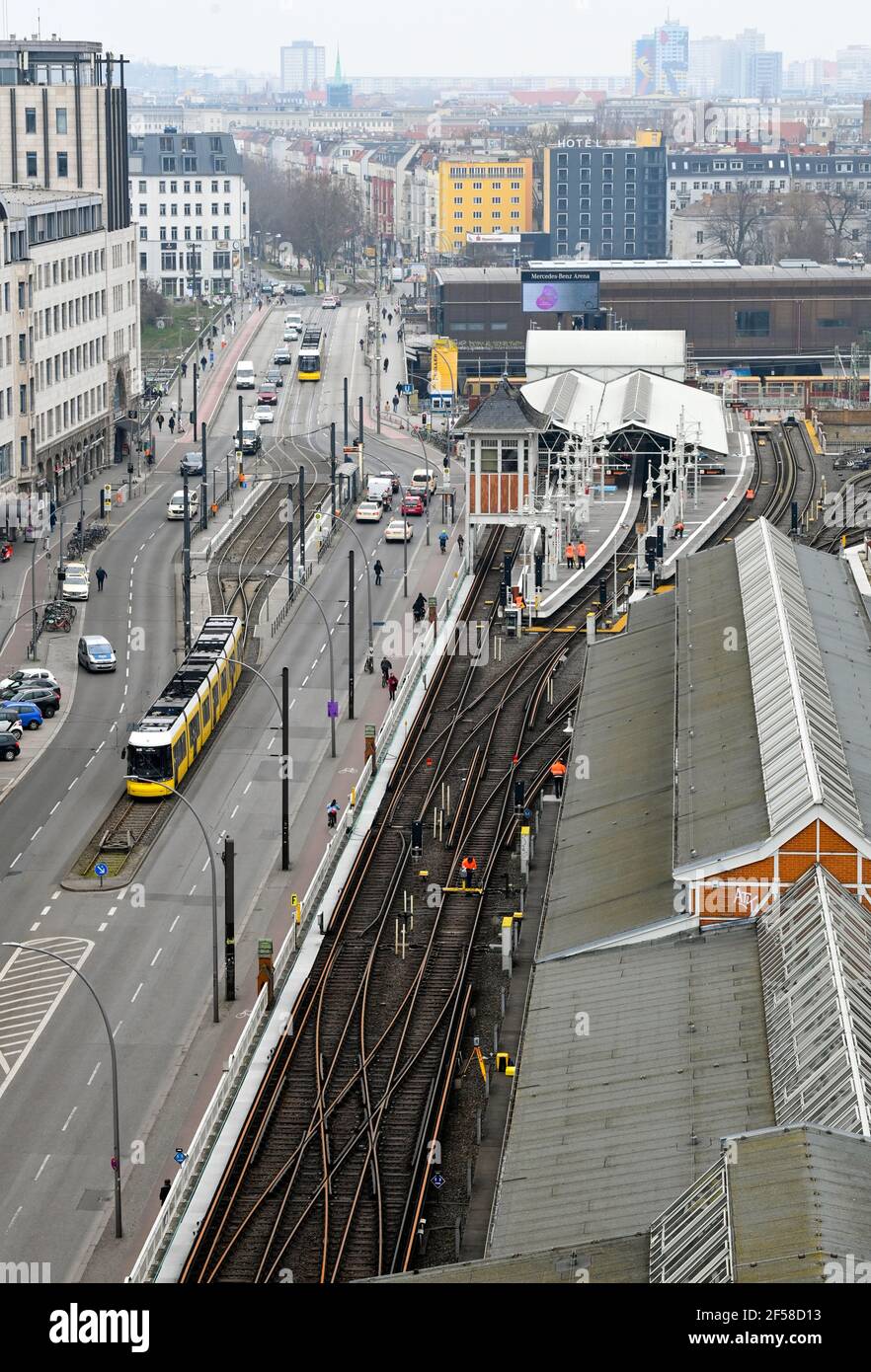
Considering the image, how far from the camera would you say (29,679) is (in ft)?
240

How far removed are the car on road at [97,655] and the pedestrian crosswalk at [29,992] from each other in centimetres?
2527

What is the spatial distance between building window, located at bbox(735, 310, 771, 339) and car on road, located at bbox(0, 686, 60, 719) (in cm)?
10484

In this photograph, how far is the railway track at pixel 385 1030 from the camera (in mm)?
37188

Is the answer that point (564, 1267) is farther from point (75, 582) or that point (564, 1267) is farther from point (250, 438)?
point (250, 438)

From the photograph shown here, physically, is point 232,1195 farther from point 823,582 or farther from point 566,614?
point 566,614

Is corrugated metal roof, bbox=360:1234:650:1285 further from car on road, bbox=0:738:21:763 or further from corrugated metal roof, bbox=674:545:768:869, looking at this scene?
car on road, bbox=0:738:21:763

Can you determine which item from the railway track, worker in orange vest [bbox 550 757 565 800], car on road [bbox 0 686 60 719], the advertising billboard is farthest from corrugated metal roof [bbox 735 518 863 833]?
the advertising billboard

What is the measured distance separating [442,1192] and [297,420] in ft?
340

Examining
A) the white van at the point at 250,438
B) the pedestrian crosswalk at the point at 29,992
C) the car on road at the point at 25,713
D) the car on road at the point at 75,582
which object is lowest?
the pedestrian crosswalk at the point at 29,992

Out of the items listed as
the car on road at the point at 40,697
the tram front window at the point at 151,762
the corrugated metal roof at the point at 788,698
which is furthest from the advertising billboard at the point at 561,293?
the tram front window at the point at 151,762

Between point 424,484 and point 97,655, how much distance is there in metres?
37.7

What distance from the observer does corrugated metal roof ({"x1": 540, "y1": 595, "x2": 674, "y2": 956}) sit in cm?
4191

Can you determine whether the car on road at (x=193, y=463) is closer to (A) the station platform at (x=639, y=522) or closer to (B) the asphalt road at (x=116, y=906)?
(A) the station platform at (x=639, y=522)
